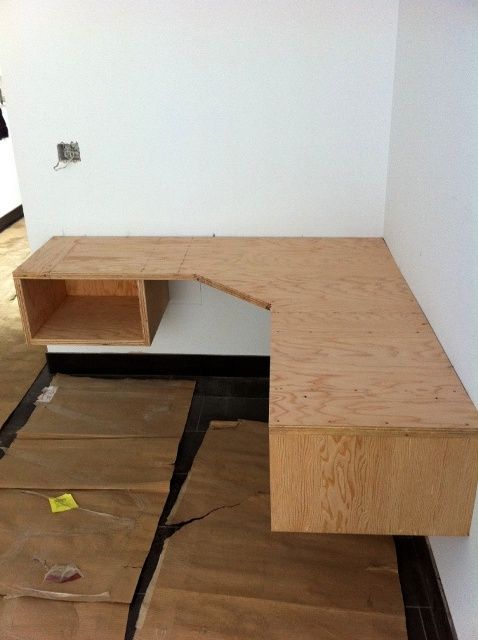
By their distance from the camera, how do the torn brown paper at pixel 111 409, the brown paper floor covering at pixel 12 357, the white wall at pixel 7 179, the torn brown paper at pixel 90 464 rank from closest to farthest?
the torn brown paper at pixel 90 464 → the torn brown paper at pixel 111 409 → the brown paper floor covering at pixel 12 357 → the white wall at pixel 7 179

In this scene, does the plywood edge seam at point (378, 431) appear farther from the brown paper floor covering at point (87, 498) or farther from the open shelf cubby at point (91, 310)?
the open shelf cubby at point (91, 310)

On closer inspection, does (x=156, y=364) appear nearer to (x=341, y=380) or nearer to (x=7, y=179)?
(x=341, y=380)

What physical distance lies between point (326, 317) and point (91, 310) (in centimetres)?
125

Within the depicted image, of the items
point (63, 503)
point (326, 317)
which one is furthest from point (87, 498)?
point (326, 317)

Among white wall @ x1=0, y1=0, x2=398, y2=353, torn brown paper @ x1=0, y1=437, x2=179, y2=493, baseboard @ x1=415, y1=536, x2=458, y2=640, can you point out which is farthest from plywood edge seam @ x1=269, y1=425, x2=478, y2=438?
white wall @ x1=0, y1=0, x2=398, y2=353

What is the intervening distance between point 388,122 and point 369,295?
87 cm

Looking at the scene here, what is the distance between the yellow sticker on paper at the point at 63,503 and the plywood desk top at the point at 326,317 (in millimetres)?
857

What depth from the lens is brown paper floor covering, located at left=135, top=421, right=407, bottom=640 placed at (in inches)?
66.1

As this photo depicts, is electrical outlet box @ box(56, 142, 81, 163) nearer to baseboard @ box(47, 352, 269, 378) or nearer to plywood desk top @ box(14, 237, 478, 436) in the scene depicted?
plywood desk top @ box(14, 237, 478, 436)

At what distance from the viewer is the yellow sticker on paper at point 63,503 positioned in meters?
2.15

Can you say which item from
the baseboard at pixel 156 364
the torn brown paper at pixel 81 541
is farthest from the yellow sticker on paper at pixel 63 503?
the baseboard at pixel 156 364

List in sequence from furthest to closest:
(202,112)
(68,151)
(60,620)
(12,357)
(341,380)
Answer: (12,357)
(68,151)
(202,112)
(60,620)
(341,380)

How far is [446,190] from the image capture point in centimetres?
164

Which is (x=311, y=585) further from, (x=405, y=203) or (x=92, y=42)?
(x=92, y=42)
